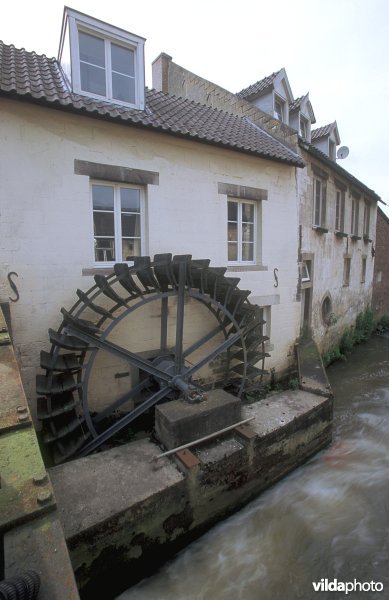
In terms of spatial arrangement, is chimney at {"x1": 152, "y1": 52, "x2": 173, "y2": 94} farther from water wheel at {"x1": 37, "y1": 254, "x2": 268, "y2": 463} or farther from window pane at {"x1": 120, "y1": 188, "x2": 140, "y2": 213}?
water wheel at {"x1": 37, "y1": 254, "x2": 268, "y2": 463}

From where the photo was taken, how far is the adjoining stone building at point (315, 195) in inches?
323

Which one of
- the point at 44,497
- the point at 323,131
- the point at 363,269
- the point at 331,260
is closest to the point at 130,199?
the point at 44,497

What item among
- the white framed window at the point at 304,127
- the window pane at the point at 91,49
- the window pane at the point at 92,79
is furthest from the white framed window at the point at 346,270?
the window pane at the point at 91,49

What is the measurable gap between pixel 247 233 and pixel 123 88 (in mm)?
3578

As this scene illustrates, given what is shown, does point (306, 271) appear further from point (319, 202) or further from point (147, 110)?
point (147, 110)

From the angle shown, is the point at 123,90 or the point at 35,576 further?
the point at 123,90

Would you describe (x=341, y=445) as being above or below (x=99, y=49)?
below

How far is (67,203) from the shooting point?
4.59 m

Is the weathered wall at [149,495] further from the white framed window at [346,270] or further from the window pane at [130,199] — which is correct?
the white framed window at [346,270]

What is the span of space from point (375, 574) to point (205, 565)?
6.44 feet

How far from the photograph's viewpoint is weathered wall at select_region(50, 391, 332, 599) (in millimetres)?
3004

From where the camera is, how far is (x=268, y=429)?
459 centimetres

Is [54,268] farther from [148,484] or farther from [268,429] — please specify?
[268,429]

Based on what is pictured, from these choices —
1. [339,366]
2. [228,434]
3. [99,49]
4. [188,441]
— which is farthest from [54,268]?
[339,366]
